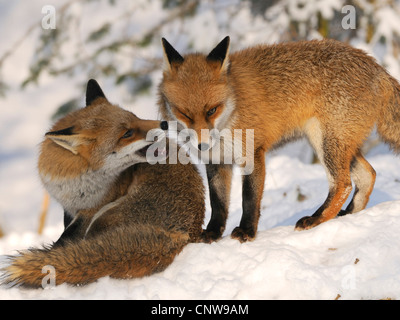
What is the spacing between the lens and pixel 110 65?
800cm

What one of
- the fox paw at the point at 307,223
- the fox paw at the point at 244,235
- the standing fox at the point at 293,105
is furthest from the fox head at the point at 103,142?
the fox paw at the point at 307,223

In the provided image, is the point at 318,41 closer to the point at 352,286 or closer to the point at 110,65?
the point at 352,286

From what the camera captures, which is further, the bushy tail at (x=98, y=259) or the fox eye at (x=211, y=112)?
the fox eye at (x=211, y=112)

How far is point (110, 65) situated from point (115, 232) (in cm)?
546

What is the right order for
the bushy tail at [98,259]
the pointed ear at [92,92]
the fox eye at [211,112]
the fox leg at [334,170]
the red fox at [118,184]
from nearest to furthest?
the bushy tail at [98,259]
the red fox at [118,184]
the fox eye at [211,112]
the fox leg at [334,170]
the pointed ear at [92,92]

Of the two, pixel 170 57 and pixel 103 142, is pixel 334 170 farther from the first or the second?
pixel 103 142

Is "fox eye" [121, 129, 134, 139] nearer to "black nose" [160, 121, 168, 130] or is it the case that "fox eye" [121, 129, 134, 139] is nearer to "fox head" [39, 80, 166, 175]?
"fox head" [39, 80, 166, 175]

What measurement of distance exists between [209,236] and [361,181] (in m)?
1.60

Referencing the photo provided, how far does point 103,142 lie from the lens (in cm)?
371

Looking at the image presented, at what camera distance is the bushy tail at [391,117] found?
4.17m

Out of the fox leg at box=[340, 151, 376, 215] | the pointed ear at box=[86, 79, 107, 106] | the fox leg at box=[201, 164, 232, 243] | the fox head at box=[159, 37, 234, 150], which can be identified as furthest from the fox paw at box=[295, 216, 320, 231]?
the pointed ear at box=[86, 79, 107, 106]

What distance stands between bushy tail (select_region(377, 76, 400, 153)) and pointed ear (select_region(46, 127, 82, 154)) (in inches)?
110

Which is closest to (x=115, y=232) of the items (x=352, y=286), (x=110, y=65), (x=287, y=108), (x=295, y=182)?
(x=352, y=286)

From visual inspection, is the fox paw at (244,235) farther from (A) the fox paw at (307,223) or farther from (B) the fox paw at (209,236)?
(A) the fox paw at (307,223)
